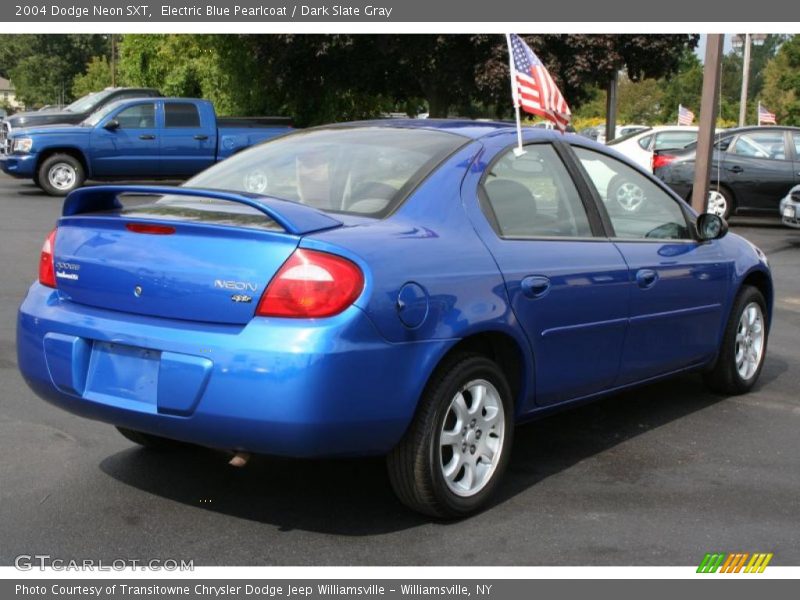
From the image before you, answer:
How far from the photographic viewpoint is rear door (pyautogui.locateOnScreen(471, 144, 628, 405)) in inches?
175

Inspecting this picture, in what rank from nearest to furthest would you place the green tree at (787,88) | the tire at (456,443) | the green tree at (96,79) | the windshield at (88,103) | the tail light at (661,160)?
the tire at (456,443), the tail light at (661,160), the windshield at (88,103), the green tree at (787,88), the green tree at (96,79)

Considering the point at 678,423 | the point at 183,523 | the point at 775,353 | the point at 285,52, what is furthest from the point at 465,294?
the point at 285,52

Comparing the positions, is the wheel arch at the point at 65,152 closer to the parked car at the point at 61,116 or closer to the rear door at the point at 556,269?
the parked car at the point at 61,116

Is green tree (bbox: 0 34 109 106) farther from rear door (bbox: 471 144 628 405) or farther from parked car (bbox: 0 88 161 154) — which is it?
rear door (bbox: 471 144 628 405)

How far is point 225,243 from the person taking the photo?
379 centimetres

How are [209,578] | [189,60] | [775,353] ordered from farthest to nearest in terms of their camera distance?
[189,60]
[775,353]
[209,578]

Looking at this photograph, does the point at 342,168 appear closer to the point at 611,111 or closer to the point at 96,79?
the point at 611,111

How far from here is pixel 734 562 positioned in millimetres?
3865

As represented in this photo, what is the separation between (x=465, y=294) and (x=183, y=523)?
1.39 meters

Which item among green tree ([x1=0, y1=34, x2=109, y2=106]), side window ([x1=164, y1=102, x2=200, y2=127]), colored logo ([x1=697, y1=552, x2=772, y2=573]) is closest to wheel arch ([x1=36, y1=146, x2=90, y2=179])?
side window ([x1=164, y1=102, x2=200, y2=127])

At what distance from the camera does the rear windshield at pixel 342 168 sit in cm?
434

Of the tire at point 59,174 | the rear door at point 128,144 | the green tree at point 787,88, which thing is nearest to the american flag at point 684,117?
the rear door at point 128,144

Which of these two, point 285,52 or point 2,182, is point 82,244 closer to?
point 2,182

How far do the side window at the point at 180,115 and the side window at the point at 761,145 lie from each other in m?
9.60
